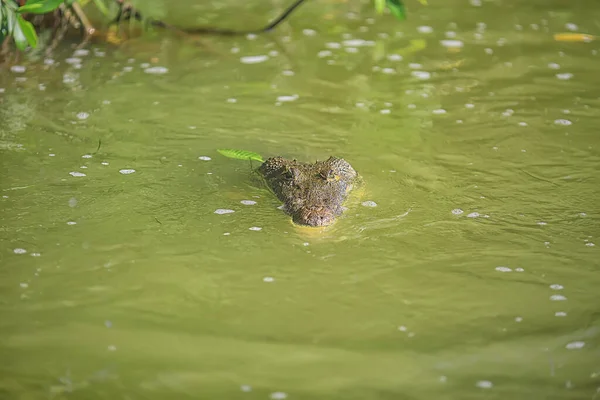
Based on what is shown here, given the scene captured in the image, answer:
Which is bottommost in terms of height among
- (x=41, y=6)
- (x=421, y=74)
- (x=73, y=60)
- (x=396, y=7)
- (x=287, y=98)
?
(x=421, y=74)

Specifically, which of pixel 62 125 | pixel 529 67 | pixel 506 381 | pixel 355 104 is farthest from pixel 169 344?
pixel 529 67

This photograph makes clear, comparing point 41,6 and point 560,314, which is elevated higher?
point 41,6

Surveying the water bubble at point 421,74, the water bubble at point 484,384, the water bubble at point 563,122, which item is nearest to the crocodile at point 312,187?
the water bubble at point 484,384

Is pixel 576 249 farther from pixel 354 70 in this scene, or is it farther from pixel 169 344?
pixel 354 70

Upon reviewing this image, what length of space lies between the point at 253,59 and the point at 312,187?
4242mm

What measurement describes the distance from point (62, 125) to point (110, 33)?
3.36m

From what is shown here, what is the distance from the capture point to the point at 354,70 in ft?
30.8

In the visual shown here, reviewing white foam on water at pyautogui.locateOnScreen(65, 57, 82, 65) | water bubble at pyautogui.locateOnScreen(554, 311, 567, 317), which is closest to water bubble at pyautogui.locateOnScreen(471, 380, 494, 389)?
water bubble at pyautogui.locateOnScreen(554, 311, 567, 317)

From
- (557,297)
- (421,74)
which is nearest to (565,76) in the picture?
(421,74)

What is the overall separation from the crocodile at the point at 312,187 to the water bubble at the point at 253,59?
11.4 ft

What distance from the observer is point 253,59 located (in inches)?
381

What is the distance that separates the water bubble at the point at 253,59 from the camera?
9.59m

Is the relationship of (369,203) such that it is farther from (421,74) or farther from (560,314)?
(421,74)

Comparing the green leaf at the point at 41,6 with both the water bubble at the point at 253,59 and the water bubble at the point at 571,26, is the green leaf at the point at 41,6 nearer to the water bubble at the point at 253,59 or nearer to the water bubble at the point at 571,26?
the water bubble at the point at 253,59
